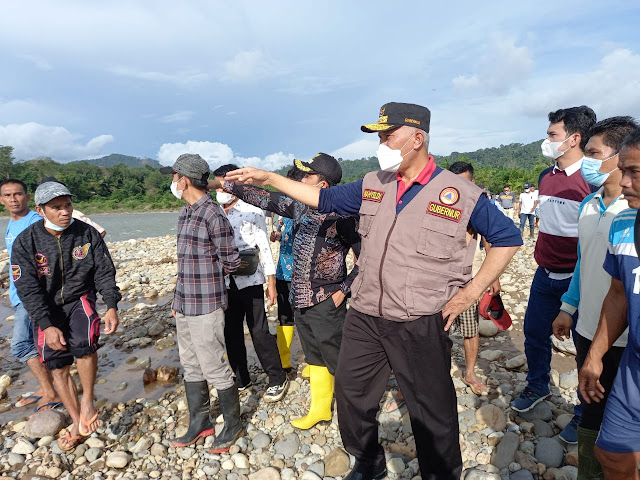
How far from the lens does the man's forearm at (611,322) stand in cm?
172

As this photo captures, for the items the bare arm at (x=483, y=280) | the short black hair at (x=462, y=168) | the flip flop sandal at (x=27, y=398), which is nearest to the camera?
the bare arm at (x=483, y=280)

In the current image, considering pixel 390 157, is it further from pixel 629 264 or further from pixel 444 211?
pixel 629 264

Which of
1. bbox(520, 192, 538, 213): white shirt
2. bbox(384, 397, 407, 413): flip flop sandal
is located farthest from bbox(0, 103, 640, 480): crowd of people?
bbox(520, 192, 538, 213): white shirt

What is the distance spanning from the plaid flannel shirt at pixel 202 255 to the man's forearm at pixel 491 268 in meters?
1.69

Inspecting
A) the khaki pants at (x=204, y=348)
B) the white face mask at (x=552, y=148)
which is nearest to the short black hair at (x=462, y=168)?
the white face mask at (x=552, y=148)

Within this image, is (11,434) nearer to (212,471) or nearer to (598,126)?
(212,471)

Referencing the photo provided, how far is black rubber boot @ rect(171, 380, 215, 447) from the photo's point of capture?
300 cm

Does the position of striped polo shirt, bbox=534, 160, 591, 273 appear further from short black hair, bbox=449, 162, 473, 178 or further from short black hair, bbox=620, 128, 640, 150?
short black hair, bbox=620, 128, 640, 150

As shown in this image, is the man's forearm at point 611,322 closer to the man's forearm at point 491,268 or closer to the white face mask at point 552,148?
the man's forearm at point 491,268

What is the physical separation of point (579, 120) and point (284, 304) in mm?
2923

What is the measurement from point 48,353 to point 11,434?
1060 mm

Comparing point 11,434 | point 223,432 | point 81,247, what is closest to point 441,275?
point 223,432

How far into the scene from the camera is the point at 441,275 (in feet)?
6.71

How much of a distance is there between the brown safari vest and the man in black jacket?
2288 mm
